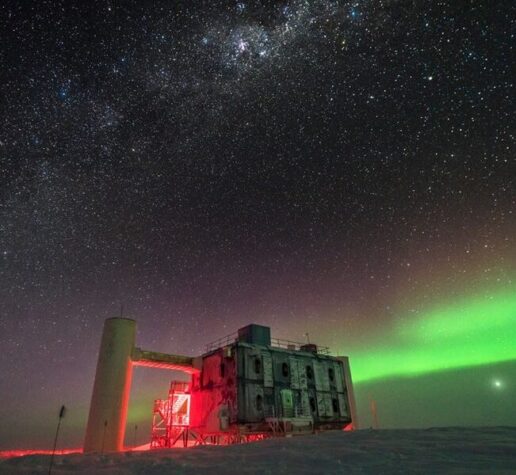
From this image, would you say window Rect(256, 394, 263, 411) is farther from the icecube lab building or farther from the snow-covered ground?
the snow-covered ground

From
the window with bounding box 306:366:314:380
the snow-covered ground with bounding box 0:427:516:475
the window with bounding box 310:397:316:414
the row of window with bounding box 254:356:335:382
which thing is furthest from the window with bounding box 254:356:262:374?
the snow-covered ground with bounding box 0:427:516:475

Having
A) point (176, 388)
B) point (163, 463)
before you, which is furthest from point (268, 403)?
point (163, 463)

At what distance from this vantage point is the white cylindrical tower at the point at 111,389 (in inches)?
1131

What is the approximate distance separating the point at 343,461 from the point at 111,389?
27.1 meters

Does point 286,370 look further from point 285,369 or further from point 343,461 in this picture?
point 343,461

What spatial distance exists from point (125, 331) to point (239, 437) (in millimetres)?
14123

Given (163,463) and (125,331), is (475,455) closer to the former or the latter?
(163,463)

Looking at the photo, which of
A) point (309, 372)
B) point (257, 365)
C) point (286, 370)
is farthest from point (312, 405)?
point (257, 365)

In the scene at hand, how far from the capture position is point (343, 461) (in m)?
8.83

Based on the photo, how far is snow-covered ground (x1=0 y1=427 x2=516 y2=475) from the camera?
7523 mm

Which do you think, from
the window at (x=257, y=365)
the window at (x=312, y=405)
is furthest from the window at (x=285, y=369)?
the window at (x=312, y=405)

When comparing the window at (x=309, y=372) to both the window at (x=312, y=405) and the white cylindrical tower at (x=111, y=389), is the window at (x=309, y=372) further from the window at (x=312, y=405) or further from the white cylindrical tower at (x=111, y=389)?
the white cylindrical tower at (x=111, y=389)

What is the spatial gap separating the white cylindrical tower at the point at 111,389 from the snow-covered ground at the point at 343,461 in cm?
1805

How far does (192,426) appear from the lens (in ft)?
117
